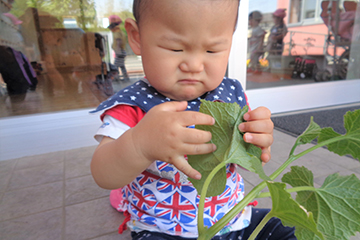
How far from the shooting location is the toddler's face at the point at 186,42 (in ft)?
1.42

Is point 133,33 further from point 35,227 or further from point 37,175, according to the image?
point 37,175

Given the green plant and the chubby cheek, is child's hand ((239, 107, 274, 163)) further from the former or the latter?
the chubby cheek

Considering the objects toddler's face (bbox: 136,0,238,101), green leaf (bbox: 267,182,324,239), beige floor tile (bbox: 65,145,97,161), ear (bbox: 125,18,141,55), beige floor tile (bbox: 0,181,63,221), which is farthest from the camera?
beige floor tile (bbox: 65,145,97,161)

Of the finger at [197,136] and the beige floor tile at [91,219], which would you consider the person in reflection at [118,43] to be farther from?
the finger at [197,136]

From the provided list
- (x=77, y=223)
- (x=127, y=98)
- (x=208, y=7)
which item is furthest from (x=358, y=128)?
(x=77, y=223)

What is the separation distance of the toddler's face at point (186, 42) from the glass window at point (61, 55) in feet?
4.09

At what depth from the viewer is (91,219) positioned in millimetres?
916

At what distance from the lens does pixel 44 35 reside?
1.73 m

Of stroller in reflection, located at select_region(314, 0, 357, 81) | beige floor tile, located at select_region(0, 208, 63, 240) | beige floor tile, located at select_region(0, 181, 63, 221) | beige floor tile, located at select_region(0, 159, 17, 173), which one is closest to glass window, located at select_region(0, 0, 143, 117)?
beige floor tile, located at select_region(0, 159, 17, 173)

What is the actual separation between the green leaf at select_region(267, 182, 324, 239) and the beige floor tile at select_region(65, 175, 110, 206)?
0.95 meters

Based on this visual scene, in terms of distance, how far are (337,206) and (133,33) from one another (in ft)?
1.65

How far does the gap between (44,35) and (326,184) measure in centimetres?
189

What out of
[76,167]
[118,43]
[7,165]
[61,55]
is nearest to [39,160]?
[7,165]

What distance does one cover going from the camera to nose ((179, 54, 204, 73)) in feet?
1.51
